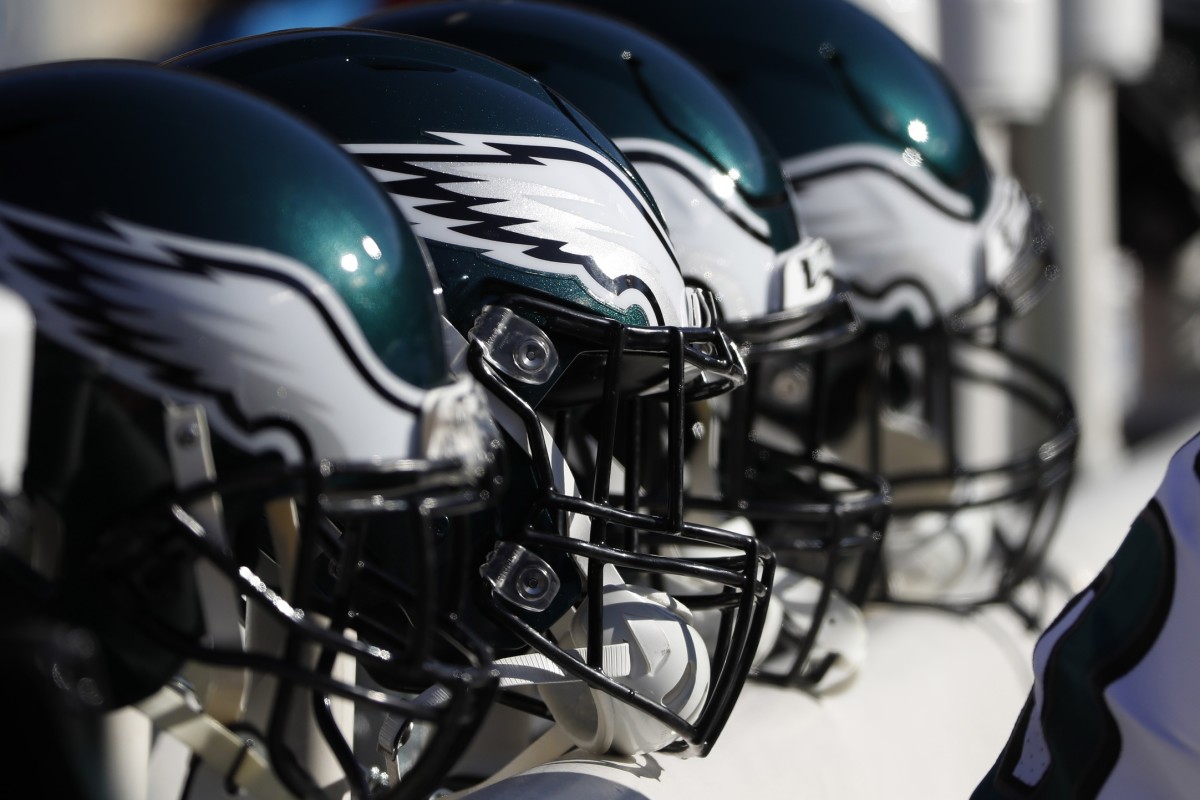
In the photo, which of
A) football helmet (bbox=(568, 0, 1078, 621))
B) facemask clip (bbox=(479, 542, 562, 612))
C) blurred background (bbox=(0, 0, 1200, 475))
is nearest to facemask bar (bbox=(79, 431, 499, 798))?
facemask clip (bbox=(479, 542, 562, 612))

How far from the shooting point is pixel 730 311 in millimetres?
1231

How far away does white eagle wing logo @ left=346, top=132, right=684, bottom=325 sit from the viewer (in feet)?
3.34

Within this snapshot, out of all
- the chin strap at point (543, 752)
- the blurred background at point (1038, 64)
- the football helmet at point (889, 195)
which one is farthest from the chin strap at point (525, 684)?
the blurred background at point (1038, 64)

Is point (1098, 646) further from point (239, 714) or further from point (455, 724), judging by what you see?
point (239, 714)

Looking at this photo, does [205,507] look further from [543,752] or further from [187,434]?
[543,752]

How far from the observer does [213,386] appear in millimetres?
809

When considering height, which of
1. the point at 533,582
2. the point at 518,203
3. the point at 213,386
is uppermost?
the point at 518,203

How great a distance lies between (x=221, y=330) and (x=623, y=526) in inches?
13.0

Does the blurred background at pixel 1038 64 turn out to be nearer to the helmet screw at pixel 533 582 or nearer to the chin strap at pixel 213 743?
the helmet screw at pixel 533 582

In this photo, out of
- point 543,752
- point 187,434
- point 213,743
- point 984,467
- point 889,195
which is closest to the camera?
point 187,434

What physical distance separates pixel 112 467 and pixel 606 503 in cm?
35

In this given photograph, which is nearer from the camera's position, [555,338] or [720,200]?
[555,338]

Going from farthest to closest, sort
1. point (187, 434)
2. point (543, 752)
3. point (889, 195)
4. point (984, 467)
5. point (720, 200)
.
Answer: point (984, 467)
point (889, 195)
point (720, 200)
point (543, 752)
point (187, 434)

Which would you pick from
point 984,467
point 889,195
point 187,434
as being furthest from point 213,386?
point 984,467
